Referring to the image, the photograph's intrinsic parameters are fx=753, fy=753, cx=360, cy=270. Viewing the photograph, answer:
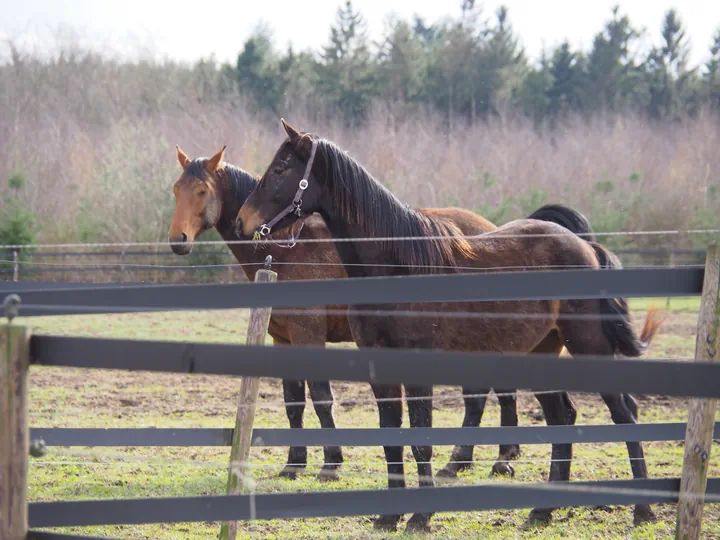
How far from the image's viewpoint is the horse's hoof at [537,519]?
4789 millimetres

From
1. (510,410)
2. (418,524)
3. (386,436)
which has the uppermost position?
(386,436)

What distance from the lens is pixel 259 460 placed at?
6.30m

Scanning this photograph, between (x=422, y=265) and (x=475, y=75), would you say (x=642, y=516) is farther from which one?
(x=475, y=75)

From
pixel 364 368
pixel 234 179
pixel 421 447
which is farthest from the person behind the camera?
pixel 234 179

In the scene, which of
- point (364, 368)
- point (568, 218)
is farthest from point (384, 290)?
point (568, 218)

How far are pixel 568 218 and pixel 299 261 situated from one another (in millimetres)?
2367

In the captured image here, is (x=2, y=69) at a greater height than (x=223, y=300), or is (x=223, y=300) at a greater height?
(x=2, y=69)

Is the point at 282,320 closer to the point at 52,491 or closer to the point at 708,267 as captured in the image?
the point at 52,491

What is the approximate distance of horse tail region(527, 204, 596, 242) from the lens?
6.46 meters

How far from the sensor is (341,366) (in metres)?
2.14

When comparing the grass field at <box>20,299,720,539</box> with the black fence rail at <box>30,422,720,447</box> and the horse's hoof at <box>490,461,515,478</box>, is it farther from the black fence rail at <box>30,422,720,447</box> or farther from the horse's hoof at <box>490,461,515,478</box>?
the black fence rail at <box>30,422,720,447</box>

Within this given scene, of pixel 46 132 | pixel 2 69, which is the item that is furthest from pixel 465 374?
pixel 2 69

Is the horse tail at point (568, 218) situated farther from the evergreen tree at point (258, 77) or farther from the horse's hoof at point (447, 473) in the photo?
the evergreen tree at point (258, 77)

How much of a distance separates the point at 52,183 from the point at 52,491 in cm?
2290
